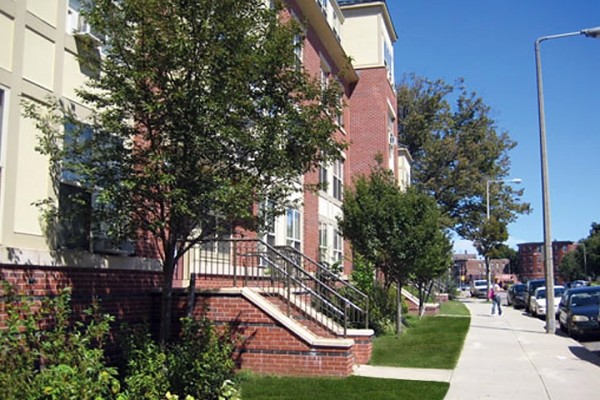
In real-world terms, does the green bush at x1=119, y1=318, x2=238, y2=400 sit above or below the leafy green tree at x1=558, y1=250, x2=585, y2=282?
below

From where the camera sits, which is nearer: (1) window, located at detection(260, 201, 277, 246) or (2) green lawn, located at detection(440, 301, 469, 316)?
(1) window, located at detection(260, 201, 277, 246)

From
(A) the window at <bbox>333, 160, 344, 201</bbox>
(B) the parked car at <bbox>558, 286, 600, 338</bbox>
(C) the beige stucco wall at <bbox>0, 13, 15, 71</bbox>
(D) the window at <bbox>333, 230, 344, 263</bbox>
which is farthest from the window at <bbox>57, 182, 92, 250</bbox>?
(B) the parked car at <bbox>558, 286, 600, 338</bbox>

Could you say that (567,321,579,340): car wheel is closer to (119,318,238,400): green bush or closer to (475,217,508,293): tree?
(119,318,238,400): green bush

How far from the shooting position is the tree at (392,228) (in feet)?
56.7

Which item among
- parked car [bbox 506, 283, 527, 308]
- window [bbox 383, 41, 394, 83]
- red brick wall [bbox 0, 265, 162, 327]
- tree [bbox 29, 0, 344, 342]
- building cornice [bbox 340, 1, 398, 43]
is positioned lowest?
parked car [bbox 506, 283, 527, 308]

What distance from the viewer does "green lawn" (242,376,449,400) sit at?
29.9ft

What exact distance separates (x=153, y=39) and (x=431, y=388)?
6.77 metres

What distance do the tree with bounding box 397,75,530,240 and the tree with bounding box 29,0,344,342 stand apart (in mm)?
38227

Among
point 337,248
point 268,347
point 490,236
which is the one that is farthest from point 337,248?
point 490,236

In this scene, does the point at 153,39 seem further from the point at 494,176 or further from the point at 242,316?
the point at 494,176

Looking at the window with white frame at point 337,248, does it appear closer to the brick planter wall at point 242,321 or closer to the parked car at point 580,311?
the parked car at point 580,311

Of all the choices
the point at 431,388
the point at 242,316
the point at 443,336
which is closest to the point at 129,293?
the point at 242,316

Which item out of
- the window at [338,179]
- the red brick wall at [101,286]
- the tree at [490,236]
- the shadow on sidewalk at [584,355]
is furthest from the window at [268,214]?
the tree at [490,236]

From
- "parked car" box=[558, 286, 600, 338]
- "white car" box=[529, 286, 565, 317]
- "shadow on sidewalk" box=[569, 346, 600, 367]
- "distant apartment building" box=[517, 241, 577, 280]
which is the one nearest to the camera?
"shadow on sidewalk" box=[569, 346, 600, 367]
